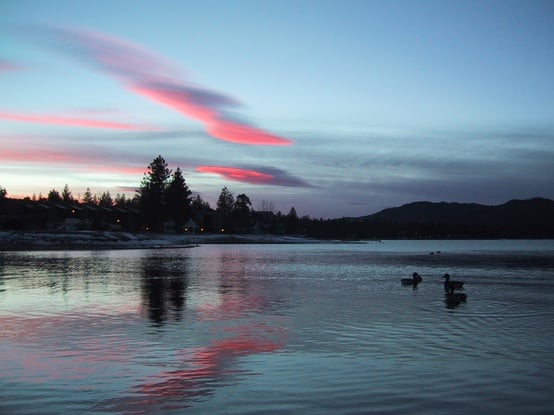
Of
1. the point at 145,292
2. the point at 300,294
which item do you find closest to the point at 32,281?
the point at 145,292

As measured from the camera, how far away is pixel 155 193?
145000 mm

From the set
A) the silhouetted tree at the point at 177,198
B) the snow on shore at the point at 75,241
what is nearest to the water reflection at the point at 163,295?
the snow on shore at the point at 75,241

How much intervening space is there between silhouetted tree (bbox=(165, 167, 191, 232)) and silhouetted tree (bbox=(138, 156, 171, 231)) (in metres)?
1.78

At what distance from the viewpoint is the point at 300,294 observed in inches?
1162

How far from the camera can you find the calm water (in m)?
11.0

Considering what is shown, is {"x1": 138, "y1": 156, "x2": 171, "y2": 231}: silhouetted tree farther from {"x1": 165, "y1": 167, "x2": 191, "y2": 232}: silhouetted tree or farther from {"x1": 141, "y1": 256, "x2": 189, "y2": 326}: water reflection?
{"x1": 141, "y1": 256, "x2": 189, "y2": 326}: water reflection

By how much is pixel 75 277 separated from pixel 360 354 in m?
27.8

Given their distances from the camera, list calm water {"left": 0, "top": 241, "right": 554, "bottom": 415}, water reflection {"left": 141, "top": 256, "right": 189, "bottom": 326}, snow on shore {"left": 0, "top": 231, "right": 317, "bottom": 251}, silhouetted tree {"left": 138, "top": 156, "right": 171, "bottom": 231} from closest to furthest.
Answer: calm water {"left": 0, "top": 241, "right": 554, "bottom": 415}
water reflection {"left": 141, "top": 256, "right": 189, "bottom": 326}
snow on shore {"left": 0, "top": 231, "right": 317, "bottom": 251}
silhouetted tree {"left": 138, "top": 156, "right": 171, "bottom": 231}

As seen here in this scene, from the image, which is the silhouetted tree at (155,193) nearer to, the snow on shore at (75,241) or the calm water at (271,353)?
the snow on shore at (75,241)

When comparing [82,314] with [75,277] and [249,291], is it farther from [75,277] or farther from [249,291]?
[75,277]

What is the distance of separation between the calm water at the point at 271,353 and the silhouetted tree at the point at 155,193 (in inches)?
4602

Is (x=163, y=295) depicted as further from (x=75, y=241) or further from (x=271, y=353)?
(x=75, y=241)

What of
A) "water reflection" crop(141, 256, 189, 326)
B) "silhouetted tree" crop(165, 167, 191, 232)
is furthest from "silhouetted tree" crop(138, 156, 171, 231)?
"water reflection" crop(141, 256, 189, 326)

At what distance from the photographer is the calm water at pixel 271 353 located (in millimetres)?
10969
